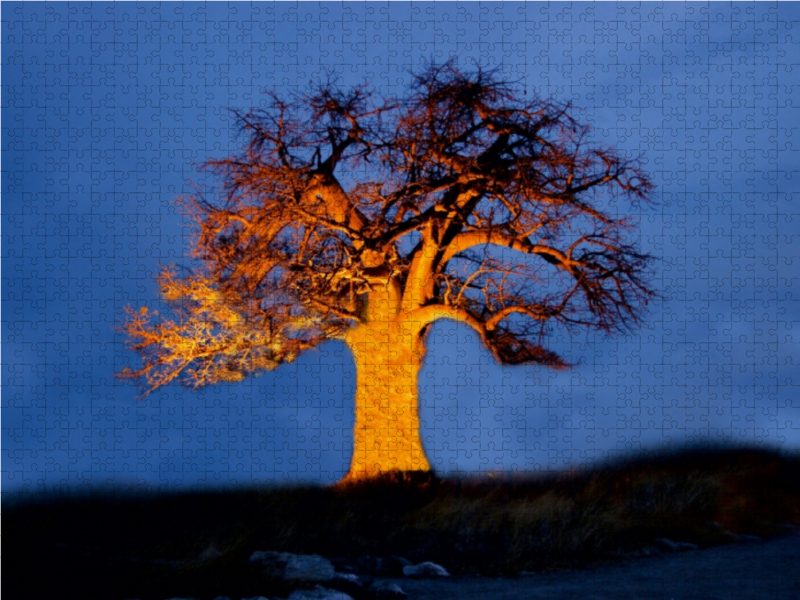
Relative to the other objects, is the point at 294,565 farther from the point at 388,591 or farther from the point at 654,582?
the point at 654,582

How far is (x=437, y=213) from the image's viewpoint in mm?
15391

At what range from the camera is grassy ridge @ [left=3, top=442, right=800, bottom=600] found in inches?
Result: 342

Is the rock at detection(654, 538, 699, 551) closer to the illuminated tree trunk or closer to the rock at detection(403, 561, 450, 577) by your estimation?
the rock at detection(403, 561, 450, 577)

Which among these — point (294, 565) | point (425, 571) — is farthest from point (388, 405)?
point (294, 565)

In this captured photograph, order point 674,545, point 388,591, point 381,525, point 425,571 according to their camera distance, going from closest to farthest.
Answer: point 388,591
point 425,571
point 674,545
point 381,525

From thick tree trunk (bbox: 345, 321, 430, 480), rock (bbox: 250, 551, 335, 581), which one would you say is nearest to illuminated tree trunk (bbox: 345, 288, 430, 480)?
thick tree trunk (bbox: 345, 321, 430, 480)

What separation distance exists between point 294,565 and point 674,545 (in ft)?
17.8

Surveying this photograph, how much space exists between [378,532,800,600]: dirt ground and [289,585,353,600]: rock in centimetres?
83

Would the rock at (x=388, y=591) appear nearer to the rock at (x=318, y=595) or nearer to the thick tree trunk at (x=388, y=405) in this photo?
the rock at (x=318, y=595)

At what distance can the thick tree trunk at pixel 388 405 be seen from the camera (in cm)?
1530

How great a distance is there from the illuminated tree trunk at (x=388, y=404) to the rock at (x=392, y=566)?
479 cm

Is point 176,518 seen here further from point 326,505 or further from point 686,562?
point 686,562

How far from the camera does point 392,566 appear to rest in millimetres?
10320

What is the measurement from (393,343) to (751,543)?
6.67m
